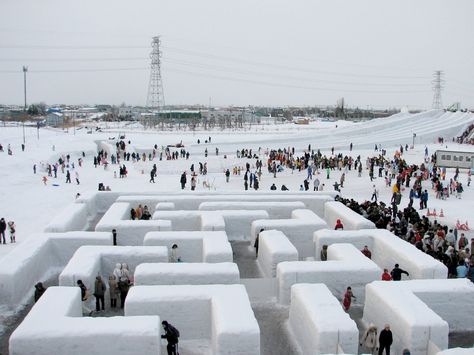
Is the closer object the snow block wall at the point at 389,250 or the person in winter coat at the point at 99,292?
the person in winter coat at the point at 99,292

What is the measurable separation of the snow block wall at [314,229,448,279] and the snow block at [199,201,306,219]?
3.05 metres

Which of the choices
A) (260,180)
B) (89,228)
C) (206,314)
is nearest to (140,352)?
(206,314)

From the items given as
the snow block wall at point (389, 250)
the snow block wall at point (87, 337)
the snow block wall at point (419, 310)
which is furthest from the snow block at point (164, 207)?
the snow block wall at point (87, 337)

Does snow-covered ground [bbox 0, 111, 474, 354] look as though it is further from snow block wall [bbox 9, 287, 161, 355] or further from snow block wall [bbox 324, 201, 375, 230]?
snow block wall [bbox 9, 287, 161, 355]

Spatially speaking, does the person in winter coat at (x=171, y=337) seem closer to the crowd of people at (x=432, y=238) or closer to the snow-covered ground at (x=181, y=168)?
the crowd of people at (x=432, y=238)

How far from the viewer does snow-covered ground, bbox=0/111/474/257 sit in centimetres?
2020

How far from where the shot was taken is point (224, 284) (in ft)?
32.2

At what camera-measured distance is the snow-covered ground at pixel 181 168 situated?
20.2m

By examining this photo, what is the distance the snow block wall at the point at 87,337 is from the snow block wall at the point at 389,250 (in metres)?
6.04

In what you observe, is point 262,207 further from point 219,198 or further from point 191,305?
point 191,305

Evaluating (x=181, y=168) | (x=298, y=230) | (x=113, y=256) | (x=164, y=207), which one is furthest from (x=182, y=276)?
(x=181, y=168)

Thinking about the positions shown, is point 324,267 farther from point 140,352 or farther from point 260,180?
point 260,180

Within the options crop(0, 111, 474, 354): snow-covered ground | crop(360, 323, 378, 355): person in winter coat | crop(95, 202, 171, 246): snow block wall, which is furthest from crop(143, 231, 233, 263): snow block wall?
crop(360, 323, 378, 355): person in winter coat

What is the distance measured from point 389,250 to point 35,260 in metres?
8.34
